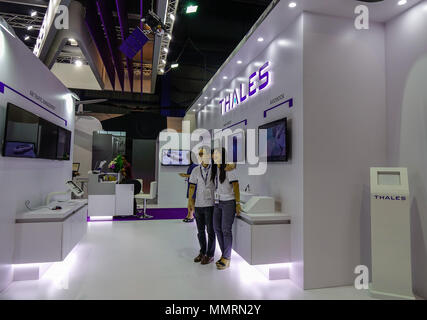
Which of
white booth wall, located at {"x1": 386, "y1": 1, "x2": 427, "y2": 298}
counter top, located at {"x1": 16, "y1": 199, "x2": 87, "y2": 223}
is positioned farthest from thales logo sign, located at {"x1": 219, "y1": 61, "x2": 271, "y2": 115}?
counter top, located at {"x1": 16, "y1": 199, "x2": 87, "y2": 223}

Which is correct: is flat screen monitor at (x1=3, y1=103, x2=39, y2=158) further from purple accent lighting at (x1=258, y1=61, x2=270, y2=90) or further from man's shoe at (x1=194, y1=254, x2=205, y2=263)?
purple accent lighting at (x1=258, y1=61, x2=270, y2=90)

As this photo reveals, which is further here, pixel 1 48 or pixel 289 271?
pixel 289 271

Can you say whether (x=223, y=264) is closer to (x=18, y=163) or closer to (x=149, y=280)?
(x=149, y=280)

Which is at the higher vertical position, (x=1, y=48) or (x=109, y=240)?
(x=1, y=48)

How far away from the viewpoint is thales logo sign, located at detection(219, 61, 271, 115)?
12.4 feet

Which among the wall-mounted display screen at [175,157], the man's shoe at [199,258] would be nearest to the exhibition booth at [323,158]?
the man's shoe at [199,258]

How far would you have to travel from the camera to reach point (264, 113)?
3.79m

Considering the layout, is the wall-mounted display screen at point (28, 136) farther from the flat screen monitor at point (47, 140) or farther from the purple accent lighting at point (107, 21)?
the purple accent lighting at point (107, 21)

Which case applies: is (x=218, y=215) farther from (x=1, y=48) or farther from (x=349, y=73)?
(x=1, y=48)

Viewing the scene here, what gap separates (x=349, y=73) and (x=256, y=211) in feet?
6.72

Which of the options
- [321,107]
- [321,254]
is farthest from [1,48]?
[321,254]

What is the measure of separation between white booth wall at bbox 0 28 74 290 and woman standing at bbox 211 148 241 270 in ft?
7.64

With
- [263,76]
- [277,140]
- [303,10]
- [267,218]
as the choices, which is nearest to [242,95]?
[263,76]

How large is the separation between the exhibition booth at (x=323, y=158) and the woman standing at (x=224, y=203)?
168 mm
